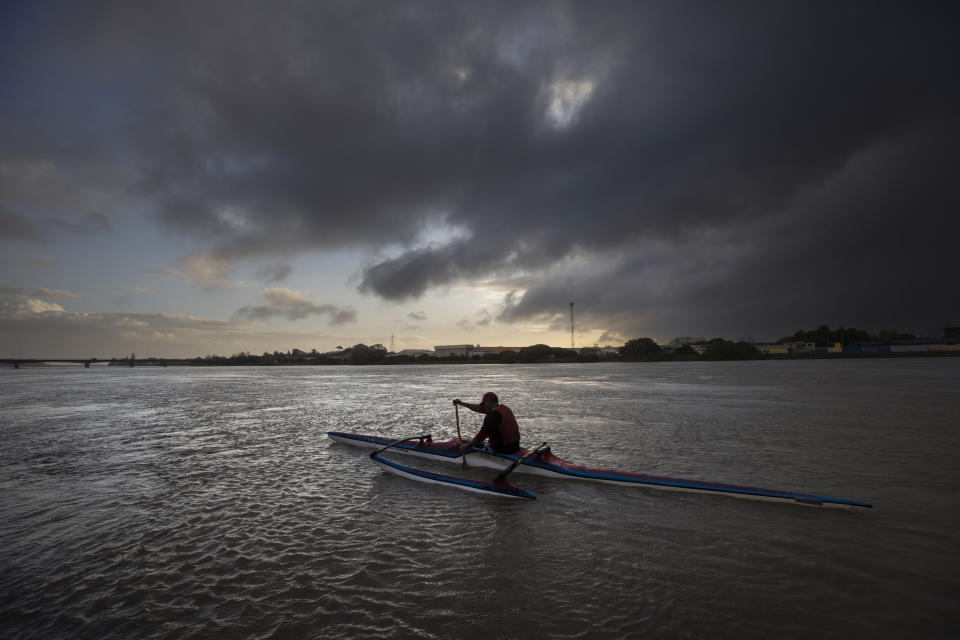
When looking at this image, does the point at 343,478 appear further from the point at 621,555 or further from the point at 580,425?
the point at 580,425

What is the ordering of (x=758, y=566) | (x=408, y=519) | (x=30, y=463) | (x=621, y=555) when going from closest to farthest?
(x=758, y=566), (x=621, y=555), (x=408, y=519), (x=30, y=463)

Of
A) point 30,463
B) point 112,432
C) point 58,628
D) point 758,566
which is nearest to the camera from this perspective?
point 58,628

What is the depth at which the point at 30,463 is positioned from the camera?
45.2 ft

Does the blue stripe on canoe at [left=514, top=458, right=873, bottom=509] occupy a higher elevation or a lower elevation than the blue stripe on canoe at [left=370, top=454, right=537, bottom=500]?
higher

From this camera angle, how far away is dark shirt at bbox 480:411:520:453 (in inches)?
456

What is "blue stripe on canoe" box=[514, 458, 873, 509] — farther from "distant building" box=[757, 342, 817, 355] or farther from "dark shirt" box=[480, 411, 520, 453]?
"distant building" box=[757, 342, 817, 355]

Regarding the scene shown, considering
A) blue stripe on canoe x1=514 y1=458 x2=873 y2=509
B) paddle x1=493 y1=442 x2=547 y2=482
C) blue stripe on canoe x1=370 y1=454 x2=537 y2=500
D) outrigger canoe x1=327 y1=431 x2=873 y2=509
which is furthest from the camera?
paddle x1=493 y1=442 x2=547 y2=482

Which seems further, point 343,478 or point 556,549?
point 343,478

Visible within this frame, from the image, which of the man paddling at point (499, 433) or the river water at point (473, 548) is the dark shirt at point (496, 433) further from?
the river water at point (473, 548)

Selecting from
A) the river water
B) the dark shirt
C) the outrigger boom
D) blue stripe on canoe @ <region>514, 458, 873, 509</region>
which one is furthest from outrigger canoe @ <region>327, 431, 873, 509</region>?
the outrigger boom

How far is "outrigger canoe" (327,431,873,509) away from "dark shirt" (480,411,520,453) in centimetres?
15

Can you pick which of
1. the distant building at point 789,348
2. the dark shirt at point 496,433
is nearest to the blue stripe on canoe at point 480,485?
the dark shirt at point 496,433

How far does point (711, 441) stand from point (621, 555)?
430 inches

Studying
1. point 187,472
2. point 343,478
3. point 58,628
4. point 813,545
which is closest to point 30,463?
point 187,472
